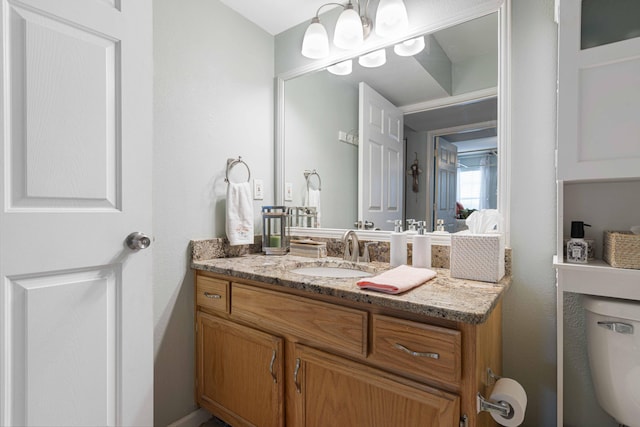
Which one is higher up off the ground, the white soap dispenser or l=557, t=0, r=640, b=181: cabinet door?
l=557, t=0, r=640, b=181: cabinet door

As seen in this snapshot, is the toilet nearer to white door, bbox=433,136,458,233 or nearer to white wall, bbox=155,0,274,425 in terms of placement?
white door, bbox=433,136,458,233

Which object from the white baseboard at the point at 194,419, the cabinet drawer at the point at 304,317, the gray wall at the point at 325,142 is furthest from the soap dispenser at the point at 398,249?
the white baseboard at the point at 194,419

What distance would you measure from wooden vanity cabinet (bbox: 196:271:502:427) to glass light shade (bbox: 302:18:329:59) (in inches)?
53.5

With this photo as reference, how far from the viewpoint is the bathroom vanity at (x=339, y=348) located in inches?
34.2

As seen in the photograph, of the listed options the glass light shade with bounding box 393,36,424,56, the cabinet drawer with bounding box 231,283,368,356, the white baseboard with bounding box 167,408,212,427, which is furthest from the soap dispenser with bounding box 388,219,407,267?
the white baseboard with bounding box 167,408,212,427

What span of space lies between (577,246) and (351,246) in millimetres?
928

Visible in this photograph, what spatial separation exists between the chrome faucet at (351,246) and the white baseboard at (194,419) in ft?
3.59

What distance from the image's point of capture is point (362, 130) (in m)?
1.78

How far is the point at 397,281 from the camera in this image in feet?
3.46

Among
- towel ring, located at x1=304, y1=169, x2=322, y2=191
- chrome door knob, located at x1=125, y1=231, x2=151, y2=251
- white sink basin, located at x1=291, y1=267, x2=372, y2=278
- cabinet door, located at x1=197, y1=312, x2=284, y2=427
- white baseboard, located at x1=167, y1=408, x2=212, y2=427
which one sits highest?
towel ring, located at x1=304, y1=169, x2=322, y2=191

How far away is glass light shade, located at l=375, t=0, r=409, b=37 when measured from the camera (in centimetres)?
154

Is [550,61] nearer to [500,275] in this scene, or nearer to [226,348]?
[500,275]

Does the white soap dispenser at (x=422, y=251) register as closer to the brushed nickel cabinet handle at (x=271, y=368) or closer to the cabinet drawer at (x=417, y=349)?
the cabinet drawer at (x=417, y=349)

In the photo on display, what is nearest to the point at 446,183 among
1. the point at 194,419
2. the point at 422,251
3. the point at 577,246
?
the point at 422,251
